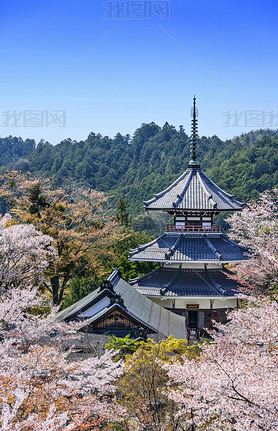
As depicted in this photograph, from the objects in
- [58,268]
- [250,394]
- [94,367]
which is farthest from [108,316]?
[58,268]

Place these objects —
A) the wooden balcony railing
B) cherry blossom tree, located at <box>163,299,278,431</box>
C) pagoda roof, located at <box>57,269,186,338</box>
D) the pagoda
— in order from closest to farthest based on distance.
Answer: cherry blossom tree, located at <box>163,299,278,431</box> < pagoda roof, located at <box>57,269,186,338</box> < the pagoda < the wooden balcony railing

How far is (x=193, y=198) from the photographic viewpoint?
79.4 feet

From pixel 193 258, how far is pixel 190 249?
69 cm

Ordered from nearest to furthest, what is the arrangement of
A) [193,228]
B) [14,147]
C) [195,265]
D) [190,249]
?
1. [190,249]
2. [195,265]
3. [193,228]
4. [14,147]

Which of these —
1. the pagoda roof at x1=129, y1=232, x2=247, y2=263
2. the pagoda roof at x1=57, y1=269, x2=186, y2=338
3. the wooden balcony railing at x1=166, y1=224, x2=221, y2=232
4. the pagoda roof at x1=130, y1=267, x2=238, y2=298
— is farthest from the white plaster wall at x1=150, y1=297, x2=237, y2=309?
the wooden balcony railing at x1=166, y1=224, x2=221, y2=232

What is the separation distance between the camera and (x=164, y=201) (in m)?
24.7

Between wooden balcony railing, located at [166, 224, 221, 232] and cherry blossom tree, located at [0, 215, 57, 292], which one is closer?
cherry blossom tree, located at [0, 215, 57, 292]

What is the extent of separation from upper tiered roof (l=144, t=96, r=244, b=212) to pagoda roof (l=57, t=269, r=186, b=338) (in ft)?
17.0

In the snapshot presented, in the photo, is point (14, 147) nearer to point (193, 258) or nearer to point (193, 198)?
point (193, 198)

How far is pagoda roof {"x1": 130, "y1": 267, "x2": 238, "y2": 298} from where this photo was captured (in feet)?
72.1

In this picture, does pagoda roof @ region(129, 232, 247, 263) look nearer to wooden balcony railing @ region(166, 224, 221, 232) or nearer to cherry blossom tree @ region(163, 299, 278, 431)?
wooden balcony railing @ region(166, 224, 221, 232)

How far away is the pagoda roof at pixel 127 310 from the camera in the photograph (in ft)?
50.5

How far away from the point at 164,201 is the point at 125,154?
3384 inches

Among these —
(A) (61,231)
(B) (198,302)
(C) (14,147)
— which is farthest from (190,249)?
(C) (14,147)
